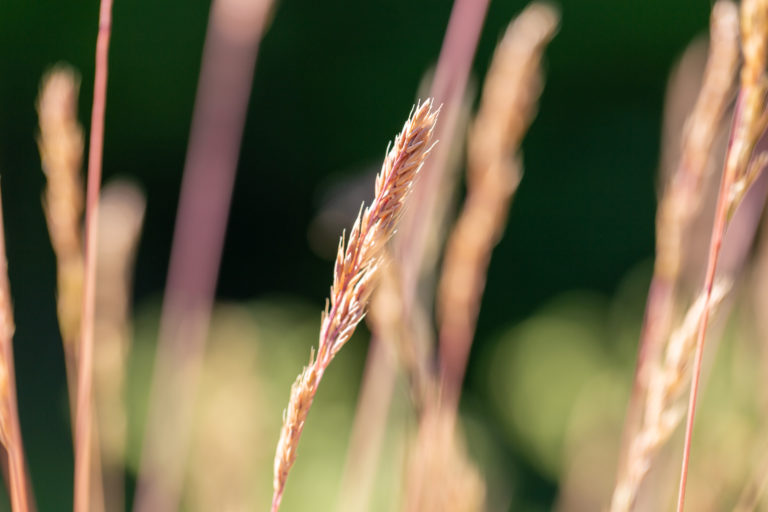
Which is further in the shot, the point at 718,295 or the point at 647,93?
the point at 647,93

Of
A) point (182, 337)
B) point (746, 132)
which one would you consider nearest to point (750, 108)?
point (746, 132)

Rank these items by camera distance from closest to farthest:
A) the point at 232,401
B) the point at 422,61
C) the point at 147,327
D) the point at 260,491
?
the point at 232,401
the point at 260,491
the point at 147,327
the point at 422,61

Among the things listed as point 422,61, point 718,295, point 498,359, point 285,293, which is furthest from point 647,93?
point 718,295

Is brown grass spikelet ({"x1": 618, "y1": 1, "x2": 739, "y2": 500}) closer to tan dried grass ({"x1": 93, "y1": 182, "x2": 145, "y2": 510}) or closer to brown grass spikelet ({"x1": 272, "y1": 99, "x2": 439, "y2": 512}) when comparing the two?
brown grass spikelet ({"x1": 272, "y1": 99, "x2": 439, "y2": 512})

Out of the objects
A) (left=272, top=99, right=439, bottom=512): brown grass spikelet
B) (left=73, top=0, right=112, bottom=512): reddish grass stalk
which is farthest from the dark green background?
(left=272, top=99, right=439, bottom=512): brown grass spikelet

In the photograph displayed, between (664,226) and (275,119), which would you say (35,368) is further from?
(664,226)

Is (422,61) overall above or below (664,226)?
above

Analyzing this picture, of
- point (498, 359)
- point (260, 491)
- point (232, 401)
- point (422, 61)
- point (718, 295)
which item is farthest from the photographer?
point (422, 61)

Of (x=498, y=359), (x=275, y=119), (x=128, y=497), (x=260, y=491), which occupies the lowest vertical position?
(x=128, y=497)
